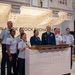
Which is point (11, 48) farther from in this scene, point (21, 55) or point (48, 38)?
point (48, 38)

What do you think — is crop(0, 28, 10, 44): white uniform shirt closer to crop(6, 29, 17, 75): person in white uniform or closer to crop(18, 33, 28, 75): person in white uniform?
crop(6, 29, 17, 75): person in white uniform

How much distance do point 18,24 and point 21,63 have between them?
3259 millimetres

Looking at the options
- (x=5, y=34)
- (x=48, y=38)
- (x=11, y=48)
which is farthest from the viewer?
(x=48, y=38)

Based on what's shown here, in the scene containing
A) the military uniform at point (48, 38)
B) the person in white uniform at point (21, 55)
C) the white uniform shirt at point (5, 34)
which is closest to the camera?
the person in white uniform at point (21, 55)

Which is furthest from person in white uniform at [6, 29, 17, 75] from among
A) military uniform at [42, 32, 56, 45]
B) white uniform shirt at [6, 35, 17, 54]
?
military uniform at [42, 32, 56, 45]

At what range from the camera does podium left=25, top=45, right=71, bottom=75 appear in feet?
15.1

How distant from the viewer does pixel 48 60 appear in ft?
16.2

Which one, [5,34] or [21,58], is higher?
[5,34]

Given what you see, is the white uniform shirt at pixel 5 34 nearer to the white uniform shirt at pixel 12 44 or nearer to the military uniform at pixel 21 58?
the white uniform shirt at pixel 12 44

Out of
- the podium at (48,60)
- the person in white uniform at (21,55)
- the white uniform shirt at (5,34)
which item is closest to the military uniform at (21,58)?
the person in white uniform at (21,55)

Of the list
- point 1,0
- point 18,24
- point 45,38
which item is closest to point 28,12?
point 18,24

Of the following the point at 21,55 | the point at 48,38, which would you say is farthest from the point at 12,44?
the point at 48,38

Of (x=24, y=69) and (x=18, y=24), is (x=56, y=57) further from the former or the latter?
(x=18, y=24)

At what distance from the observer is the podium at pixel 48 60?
4.61m
